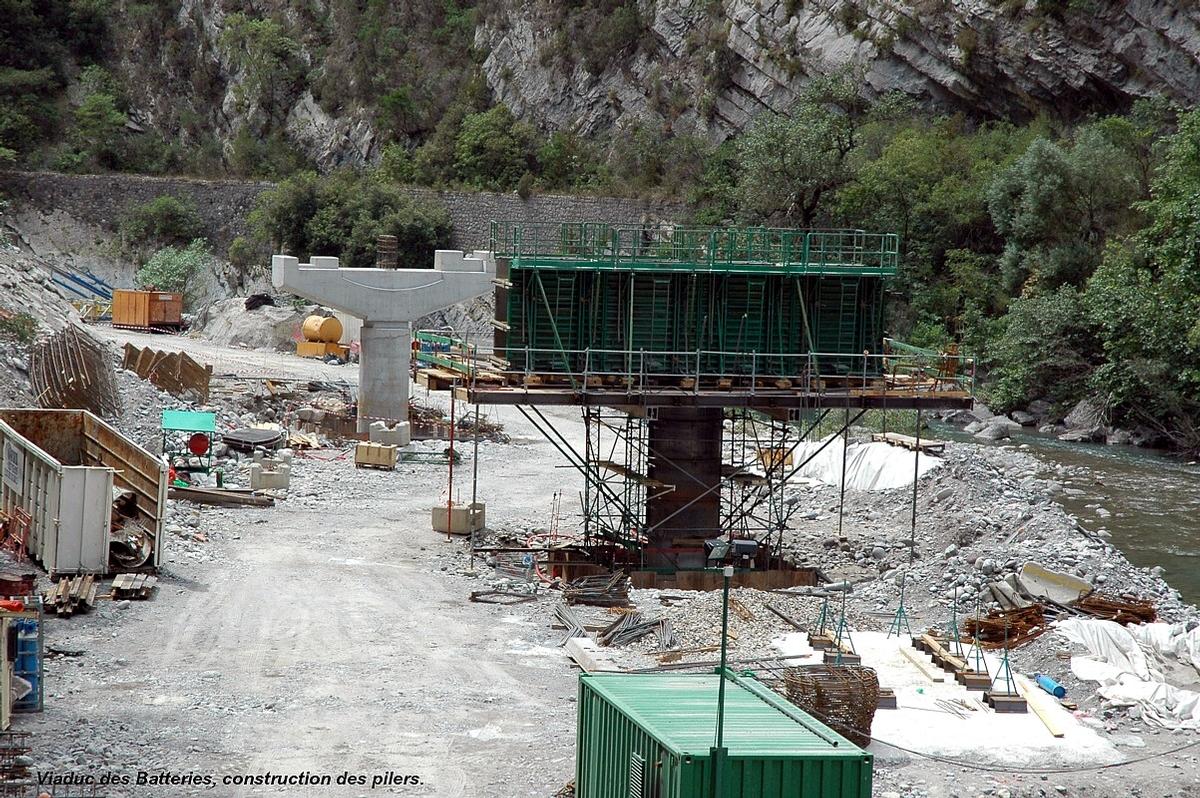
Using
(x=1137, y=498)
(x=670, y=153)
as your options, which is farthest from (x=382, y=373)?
(x=670, y=153)

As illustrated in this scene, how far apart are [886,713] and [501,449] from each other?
77.7 feet

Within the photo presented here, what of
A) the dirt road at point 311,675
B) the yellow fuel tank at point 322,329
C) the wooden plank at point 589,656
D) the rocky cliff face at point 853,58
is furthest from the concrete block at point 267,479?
the rocky cliff face at point 853,58

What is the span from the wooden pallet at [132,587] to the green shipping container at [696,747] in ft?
30.4

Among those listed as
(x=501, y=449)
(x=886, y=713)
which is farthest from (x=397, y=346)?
(x=886, y=713)

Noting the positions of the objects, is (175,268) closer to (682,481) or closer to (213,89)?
(213,89)

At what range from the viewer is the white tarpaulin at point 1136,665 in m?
19.1

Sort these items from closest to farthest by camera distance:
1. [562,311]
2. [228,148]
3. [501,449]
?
[562,311], [501,449], [228,148]

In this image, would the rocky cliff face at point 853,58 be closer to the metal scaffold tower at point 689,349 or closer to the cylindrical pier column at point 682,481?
the metal scaffold tower at point 689,349

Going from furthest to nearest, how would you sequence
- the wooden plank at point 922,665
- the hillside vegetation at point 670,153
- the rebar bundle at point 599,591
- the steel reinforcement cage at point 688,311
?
the hillside vegetation at point 670,153 < the steel reinforcement cage at point 688,311 < the rebar bundle at point 599,591 < the wooden plank at point 922,665

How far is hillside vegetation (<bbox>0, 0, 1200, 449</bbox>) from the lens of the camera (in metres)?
50.4

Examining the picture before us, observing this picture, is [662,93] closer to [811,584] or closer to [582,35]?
[582,35]

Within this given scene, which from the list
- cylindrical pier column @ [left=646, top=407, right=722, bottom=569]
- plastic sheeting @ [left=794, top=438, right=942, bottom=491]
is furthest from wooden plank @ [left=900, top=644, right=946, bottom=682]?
plastic sheeting @ [left=794, top=438, right=942, bottom=491]

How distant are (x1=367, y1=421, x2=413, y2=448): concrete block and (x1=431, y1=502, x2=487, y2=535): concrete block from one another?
33.0 ft

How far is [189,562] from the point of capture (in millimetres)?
25000
